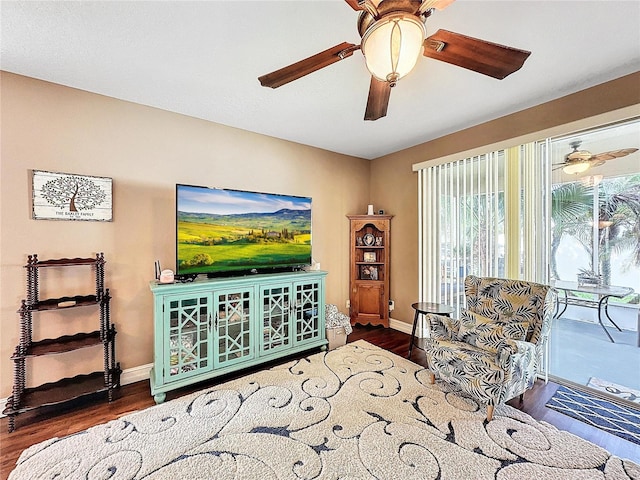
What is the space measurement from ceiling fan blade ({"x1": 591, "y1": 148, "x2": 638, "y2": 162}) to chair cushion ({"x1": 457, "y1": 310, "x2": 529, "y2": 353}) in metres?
1.67

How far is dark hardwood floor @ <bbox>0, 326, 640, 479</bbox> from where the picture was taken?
67.1 inches

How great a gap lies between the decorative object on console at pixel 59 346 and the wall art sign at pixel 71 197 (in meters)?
0.35

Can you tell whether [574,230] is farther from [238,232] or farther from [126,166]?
[126,166]

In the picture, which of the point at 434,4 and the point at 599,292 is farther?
the point at 599,292

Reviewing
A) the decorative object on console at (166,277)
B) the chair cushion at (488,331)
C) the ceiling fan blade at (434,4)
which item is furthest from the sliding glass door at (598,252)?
the decorative object on console at (166,277)

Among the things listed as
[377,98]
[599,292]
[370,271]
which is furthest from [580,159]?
[370,271]

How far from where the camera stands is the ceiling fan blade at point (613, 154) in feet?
7.40

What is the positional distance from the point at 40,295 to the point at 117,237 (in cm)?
68

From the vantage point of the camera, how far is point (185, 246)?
97.9 inches

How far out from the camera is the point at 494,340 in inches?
82.0

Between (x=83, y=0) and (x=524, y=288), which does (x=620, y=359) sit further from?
(x=83, y=0)

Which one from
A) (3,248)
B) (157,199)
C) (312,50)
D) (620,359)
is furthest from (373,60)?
(620,359)

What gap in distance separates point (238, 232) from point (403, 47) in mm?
2171

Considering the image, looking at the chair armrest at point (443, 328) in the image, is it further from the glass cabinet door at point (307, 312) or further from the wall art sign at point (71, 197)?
the wall art sign at point (71, 197)
